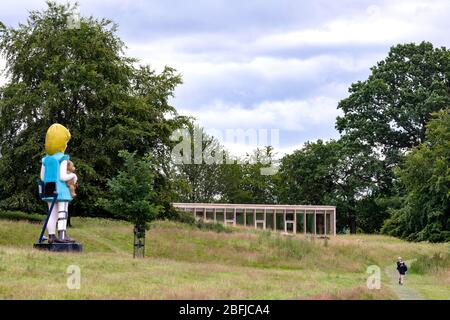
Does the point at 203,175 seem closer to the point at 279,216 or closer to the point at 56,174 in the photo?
the point at 279,216

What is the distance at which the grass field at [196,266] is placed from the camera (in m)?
23.0

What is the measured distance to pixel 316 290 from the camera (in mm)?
25141

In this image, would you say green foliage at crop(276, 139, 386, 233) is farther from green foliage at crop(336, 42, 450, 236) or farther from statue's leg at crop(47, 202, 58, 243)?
statue's leg at crop(47, 202, 58, 243)

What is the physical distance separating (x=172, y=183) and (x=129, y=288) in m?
31.1

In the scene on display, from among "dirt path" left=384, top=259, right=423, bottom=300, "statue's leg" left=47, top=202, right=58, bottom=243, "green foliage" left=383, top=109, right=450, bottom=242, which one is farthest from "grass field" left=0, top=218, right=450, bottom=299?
"green foliage" left=383, top=109, right=450, bottom=242

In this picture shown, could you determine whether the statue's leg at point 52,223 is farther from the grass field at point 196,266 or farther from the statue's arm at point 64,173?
the statue's arm at point 64,173

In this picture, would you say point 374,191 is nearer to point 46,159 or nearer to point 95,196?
point 95,196

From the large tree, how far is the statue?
13.7 m

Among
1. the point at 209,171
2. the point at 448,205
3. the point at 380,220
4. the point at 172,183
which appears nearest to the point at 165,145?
the point at 172,183

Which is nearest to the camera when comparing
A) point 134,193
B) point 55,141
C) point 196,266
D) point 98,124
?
point 55,141

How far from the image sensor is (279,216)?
248 ft

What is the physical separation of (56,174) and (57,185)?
45cm

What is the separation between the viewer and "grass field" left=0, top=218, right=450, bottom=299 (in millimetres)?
23031

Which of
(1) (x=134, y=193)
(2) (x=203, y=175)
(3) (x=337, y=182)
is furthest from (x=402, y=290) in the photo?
(2) (x=203, y=175)
